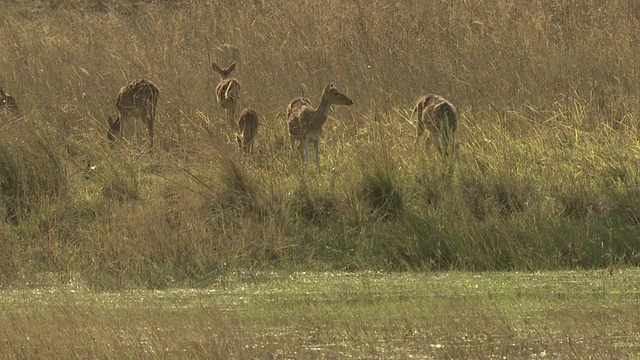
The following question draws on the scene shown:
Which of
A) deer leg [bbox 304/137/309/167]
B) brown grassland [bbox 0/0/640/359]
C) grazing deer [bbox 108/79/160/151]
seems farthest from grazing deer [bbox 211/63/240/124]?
deer leg [bbox 304/137/309/167]

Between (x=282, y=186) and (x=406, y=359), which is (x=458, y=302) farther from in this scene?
(x=282, y=186)

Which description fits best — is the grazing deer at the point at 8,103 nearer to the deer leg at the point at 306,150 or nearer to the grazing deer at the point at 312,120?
the grazing deer at the point at 312,120

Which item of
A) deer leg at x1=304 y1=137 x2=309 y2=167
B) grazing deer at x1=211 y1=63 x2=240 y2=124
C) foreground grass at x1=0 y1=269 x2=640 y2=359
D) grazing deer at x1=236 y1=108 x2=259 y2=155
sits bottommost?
foreground grass at x1=0 y1=269 x2=640 y2=359

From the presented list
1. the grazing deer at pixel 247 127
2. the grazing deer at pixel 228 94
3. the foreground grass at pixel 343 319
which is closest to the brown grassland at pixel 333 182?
the foreground grass at pixel 343 319

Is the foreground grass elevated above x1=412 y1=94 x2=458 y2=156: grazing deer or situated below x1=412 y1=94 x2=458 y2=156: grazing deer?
below

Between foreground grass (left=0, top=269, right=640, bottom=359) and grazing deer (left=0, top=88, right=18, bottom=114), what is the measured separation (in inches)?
199

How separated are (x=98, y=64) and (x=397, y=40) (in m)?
3.66

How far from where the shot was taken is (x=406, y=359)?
823cm

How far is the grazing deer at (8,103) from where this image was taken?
1575 centimetres

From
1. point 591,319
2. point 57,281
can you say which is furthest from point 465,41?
point 591,319

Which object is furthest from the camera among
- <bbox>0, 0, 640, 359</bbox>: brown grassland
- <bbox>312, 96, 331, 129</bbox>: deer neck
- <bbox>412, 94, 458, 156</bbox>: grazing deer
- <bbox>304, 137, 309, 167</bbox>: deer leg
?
<bbox>312, 96, 331, 129</bbox>: deer neck

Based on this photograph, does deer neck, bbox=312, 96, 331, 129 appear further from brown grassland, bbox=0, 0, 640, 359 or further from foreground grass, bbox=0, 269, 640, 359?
foreground grass, bbox=0, 269, 640, 359

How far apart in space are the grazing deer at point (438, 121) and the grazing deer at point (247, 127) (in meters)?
1.64

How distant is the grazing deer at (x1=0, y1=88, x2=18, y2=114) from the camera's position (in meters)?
15.8
